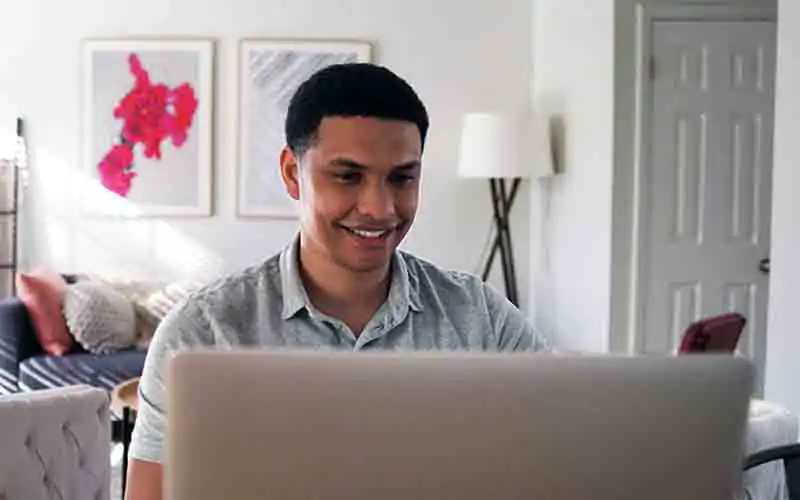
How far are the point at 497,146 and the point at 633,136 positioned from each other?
2.87ft

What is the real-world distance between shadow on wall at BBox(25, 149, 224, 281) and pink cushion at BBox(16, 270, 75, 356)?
2.21 feet

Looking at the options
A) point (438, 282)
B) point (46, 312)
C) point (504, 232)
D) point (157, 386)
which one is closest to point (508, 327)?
point (438, 282)

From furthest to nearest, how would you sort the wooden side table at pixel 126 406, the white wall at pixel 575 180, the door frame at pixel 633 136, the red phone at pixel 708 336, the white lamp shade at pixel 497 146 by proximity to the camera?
the white lamp shade at pixel 497 146
the white wall at pixel 575 180
the door frame at pixel 633 136
the wooden side table at pixel 126 406
the red phone at pixel 708 336

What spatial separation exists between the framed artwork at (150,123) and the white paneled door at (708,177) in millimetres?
2426

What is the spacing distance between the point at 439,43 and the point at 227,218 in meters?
1.50

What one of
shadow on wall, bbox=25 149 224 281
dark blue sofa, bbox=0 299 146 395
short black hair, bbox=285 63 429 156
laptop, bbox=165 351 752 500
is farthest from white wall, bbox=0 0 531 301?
laptop, bbox=165 351 752 500

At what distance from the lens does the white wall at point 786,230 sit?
3709 millimetres

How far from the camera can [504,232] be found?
232 inches

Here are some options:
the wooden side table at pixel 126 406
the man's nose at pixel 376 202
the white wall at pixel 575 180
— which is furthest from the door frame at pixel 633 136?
the man's nose at pixel 376 202

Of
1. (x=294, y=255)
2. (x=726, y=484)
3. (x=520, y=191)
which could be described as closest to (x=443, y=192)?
(x=520, y=191)

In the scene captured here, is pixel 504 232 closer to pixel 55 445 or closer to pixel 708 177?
pixel 708 177

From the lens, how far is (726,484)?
841 mm

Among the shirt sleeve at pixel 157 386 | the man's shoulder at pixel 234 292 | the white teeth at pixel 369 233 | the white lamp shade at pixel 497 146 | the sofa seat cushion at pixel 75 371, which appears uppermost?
the white lamp shade at pixel 497 146

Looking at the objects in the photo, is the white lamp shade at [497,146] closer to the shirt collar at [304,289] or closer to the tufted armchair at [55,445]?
the tufted armchair at [55,445]
